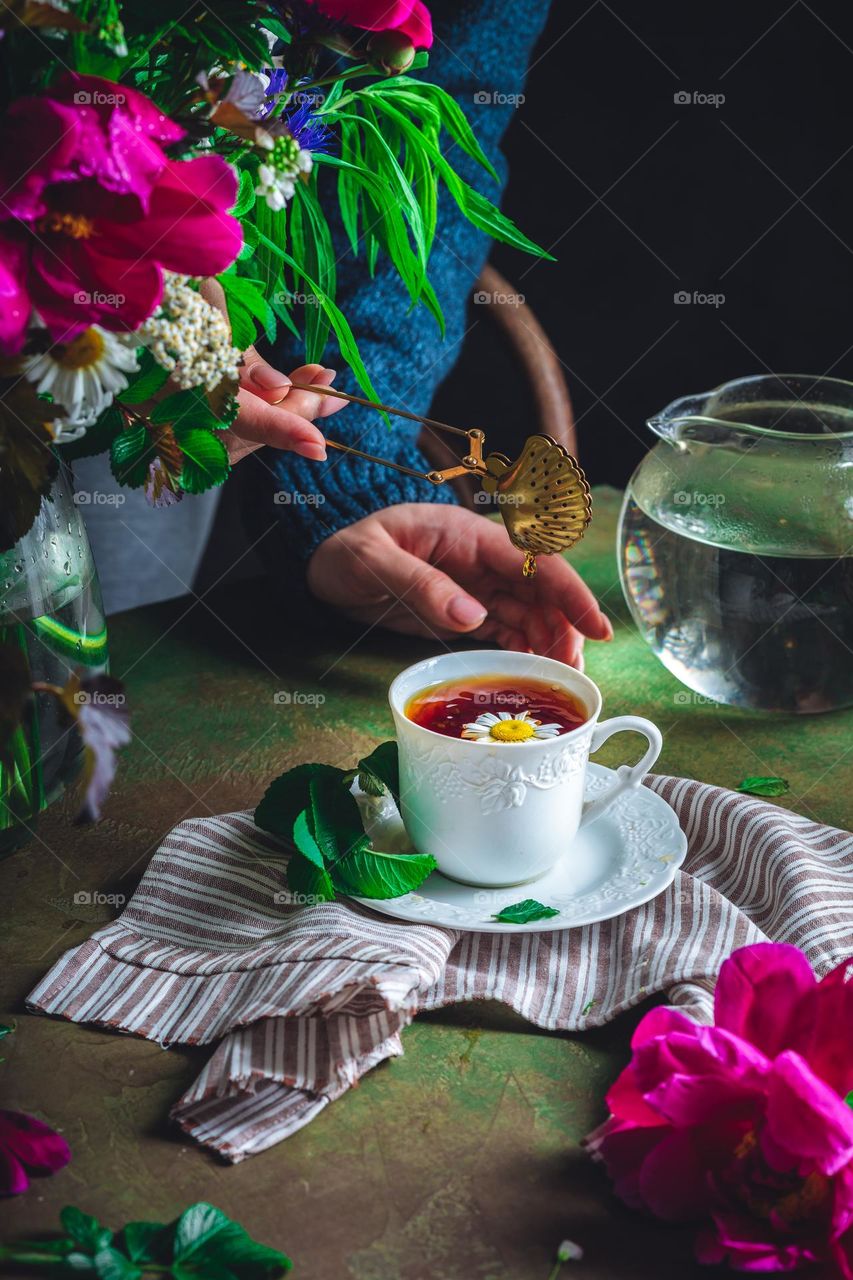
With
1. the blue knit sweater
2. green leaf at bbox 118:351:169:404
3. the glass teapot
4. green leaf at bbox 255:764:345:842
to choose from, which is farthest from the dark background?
green leaf at bbox 118:351:169:404

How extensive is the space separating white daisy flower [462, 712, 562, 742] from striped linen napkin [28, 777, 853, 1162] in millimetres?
108

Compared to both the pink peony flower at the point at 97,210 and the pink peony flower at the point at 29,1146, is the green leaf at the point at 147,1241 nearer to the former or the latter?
the pink peony flower at the point at 29,1146

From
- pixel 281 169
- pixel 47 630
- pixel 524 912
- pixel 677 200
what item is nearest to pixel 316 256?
pixel 281 169

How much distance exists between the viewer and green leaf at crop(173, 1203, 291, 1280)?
45 centimetres

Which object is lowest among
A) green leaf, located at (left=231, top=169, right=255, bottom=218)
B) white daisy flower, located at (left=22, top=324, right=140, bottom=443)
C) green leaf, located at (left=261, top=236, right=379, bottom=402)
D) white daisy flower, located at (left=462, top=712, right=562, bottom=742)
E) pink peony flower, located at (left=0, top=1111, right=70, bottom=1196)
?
pink peony flower, located at (left=0, top=1111, right=70, bottom=1196)

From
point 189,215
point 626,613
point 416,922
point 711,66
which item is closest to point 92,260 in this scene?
point 189,215

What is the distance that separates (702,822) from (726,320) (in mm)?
1145

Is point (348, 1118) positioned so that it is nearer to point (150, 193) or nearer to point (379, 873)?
point (379, 873)

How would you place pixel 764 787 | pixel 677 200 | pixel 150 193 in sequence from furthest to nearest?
pixel 677 200, pixel 764 787, pixel 150 193

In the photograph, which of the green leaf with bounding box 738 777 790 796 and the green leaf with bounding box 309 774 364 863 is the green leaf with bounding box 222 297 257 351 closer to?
the green leaf with bounding box 309 774 364 863

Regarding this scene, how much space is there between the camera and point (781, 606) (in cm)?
88

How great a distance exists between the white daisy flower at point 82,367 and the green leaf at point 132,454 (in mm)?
95

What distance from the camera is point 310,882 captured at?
66 cm

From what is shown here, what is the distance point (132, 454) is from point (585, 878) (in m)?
0.34
